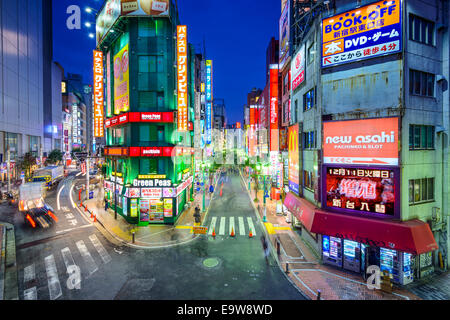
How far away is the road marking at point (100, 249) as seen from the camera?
49.1 ft

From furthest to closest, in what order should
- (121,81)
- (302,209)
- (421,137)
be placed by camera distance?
(121,81) < (302,209) < (421,137)

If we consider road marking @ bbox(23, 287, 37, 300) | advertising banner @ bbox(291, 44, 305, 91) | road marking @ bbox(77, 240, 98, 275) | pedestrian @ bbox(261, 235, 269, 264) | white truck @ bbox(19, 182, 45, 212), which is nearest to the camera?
road marking @ bbox(23, 287, 37, 300)

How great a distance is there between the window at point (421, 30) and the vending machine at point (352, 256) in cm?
1277

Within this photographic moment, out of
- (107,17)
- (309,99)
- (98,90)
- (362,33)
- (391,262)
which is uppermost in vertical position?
(107,17)

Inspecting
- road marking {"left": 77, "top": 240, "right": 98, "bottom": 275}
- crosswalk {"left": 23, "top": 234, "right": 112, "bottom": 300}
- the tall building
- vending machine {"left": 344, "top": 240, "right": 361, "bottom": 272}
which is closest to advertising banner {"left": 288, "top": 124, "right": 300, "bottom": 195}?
vending machine {"left": 344, "top": 240, "right": 361, "bottom": 272}

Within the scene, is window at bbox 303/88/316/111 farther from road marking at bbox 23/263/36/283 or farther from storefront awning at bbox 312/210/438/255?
road marking at bbox 23/263/36/283

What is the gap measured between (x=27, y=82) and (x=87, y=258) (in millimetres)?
64448

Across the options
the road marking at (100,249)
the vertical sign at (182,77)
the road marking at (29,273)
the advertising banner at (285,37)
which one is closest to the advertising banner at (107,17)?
the vertical sign at (182,77)

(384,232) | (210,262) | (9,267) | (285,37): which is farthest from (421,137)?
(9,267)

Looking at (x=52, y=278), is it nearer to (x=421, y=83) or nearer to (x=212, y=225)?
(x=212, y=225)

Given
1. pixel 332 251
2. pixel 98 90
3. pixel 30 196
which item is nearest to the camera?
pixel 332 251

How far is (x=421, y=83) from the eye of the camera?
42.3 feet

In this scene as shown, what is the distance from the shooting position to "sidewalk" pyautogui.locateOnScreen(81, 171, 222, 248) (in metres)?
17.7
